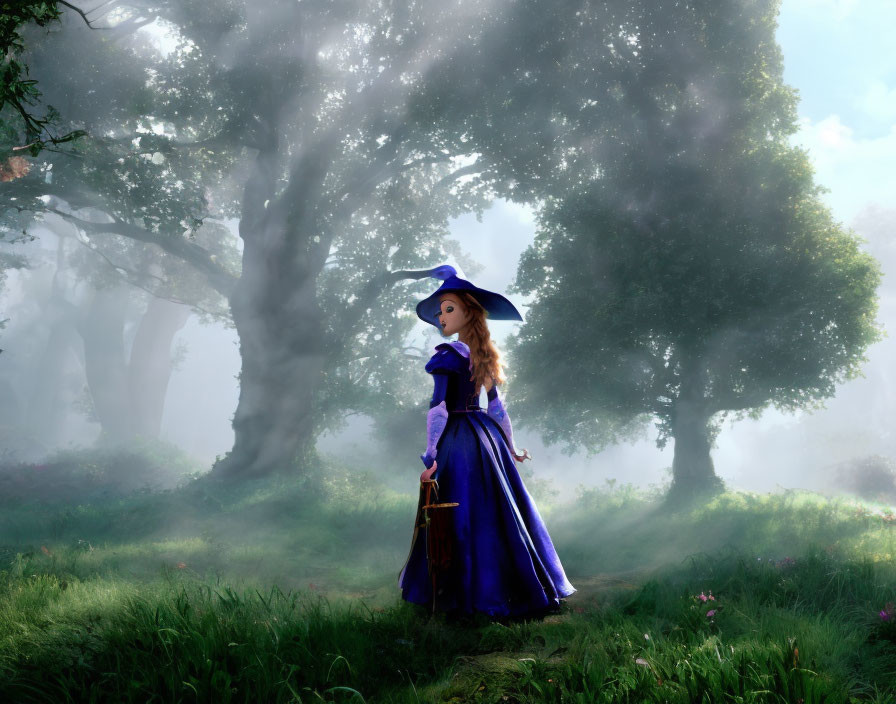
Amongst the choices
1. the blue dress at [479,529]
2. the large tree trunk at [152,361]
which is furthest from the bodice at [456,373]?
the large tree trunk at [152,361]

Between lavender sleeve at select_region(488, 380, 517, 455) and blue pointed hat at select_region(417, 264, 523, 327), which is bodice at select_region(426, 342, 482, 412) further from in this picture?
blue pointed hat at select_region(417, 264, 523, 327)

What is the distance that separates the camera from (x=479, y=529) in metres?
4.44

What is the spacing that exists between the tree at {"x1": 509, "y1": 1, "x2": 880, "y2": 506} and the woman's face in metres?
9.18

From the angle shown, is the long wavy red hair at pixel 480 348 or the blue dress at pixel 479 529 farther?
the long wavy red hair at pixel 480 348

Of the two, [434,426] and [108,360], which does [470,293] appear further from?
[108,360]

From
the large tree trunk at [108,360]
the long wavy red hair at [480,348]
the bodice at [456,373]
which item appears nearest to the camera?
the bodice at [456,373]

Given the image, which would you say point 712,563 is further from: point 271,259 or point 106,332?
point 106,332

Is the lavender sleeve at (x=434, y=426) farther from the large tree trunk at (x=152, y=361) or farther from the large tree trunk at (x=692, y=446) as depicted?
the large tree trunk at (x=152, y=361)

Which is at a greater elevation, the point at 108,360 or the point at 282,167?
the point at 282,167

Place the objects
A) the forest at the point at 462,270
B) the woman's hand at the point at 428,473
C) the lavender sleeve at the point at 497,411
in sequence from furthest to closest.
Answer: the forest at the point at 462,270 < the lavender sleeve at the point at 497,411 < the woman's hand at the point at 428,473

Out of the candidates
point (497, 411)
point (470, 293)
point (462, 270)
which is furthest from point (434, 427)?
point (462, 270)

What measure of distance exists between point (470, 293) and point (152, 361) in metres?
34.5

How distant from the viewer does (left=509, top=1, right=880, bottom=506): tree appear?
12.6 metres

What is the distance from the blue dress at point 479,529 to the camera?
4.31 meters
